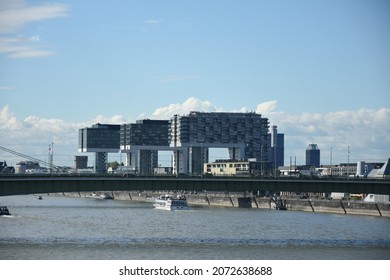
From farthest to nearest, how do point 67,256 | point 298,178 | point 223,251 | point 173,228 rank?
point 173,228 → point 298,178 → point 223,251 → point 67,256

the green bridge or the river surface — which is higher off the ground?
the green bridge

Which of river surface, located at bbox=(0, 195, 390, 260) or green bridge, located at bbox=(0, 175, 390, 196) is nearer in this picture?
river surface, located at bbox=(0, 195, 390, 260)

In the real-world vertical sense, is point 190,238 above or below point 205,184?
below

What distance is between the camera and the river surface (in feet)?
279

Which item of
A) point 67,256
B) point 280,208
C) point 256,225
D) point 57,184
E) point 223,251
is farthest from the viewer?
point 280,208

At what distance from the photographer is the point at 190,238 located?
10119cm

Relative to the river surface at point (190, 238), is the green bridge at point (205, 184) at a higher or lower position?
higher

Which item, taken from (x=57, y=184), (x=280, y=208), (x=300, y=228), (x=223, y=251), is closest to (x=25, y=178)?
(x=57, y=184)

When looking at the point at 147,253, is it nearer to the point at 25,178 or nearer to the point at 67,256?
the point at 67,256

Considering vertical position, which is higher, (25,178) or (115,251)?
(25,178)

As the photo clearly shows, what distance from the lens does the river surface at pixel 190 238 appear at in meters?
85.2

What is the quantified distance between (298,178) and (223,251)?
2359 cm

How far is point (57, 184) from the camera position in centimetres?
9781

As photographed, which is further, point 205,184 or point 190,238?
point 205,184
